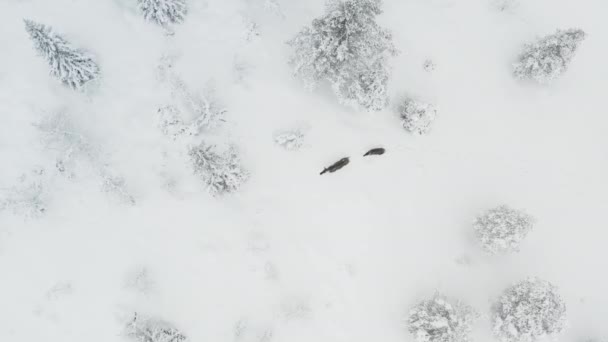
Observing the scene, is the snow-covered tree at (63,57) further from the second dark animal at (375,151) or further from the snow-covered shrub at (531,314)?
the snow-covered shrub at (531,314)

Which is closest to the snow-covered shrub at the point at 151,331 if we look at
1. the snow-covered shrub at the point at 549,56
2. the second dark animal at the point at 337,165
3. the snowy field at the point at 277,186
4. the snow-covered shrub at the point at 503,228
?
the snowy field at the point at 277,186

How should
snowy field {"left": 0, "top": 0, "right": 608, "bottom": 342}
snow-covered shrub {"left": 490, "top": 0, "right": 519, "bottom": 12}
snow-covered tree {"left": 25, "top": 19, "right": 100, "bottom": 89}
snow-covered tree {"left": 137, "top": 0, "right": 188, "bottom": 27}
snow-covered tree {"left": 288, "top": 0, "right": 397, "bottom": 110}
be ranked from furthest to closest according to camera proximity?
snow-covered shrub {"left": 490, "top": 0, "right": 519, "bottom": 12}, snowy field {"left": 0, "top": 0, "right": 608, "bottom": 342}, snow-covered tree {"left": 137, "top": 0, "right": 188, "bottom": 27}, snow-covered tree {"left": 288, "top": 0, "right": 397, "bottom": 110}, snow-covered tree {"left": 25, "top": 19, "right": 100, "bottom": 89}

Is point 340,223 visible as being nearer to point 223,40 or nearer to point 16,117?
point 223,40

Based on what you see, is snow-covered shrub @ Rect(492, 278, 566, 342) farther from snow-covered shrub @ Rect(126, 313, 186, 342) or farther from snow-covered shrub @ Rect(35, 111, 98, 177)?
snow-covered shrub @ Rect(35, 111, 98, 177)

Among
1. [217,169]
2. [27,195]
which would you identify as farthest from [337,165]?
[27,195]

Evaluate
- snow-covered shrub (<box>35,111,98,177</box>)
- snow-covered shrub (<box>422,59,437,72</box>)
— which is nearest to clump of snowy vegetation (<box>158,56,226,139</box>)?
snow-covered shrub (<box>35,111,98,177</box>)

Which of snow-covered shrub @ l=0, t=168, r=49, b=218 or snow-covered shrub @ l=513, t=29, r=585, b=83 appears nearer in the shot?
snow-covered shrub @ l=0, t=168, r=49, b=218
